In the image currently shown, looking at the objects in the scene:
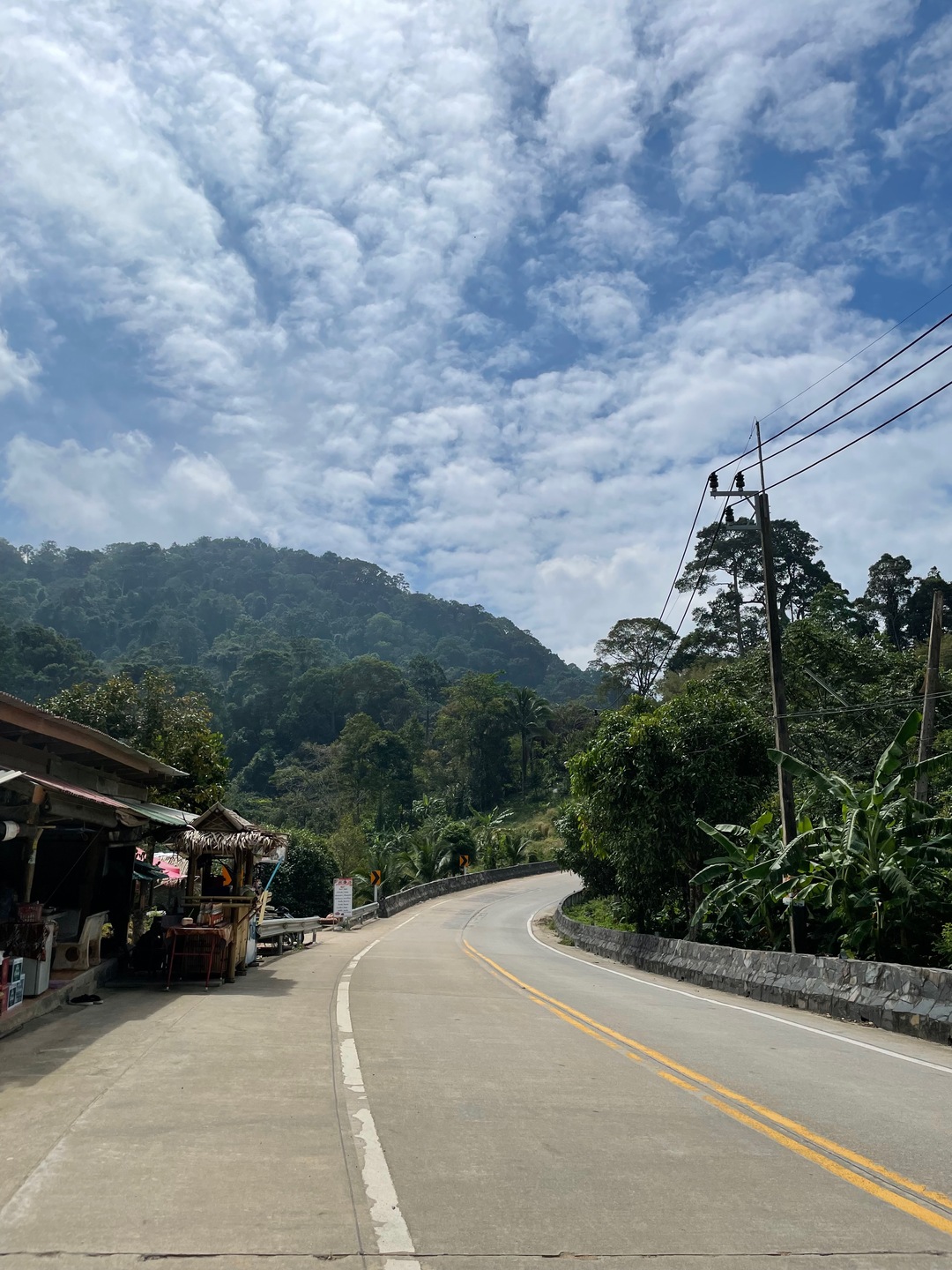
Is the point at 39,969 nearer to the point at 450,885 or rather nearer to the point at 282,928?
the point at 282,928

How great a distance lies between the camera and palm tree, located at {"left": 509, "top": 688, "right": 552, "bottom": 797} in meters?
89.3

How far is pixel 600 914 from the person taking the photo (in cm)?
3788

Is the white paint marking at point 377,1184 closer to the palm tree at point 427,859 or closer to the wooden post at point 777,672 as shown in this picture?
the wooden post at point 777,672

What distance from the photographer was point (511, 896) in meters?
50.8

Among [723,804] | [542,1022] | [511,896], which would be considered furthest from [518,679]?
[542,1022]

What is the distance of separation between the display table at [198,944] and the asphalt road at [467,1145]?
2.77m

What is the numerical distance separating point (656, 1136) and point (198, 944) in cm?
1008

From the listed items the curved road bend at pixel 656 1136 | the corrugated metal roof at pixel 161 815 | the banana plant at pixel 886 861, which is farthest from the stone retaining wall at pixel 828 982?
the corrugated metal roof at pixel 161 815

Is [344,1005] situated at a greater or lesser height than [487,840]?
lesser

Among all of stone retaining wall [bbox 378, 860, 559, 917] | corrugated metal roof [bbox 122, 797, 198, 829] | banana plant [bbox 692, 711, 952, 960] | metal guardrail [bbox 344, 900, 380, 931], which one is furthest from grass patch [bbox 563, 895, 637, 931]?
corrugated metal roof [bbox 122, 797, 198, 829]

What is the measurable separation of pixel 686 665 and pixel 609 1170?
220ft

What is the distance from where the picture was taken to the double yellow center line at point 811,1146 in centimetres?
479

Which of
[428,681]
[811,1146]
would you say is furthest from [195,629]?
[811,1146]

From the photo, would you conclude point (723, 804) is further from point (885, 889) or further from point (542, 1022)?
point (542, 1022)
